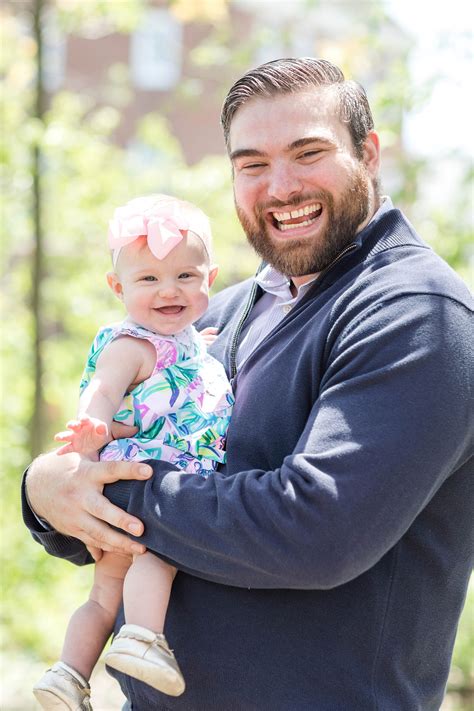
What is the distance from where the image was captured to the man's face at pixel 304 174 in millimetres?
2547

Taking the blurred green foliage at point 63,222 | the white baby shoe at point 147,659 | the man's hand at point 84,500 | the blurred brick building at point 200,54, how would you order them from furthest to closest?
the blurred green foliage at point 63,222 < the blurred brick building at point 200,54 < the man's hand at point 84,500 < the white baby shoe at point 147,659

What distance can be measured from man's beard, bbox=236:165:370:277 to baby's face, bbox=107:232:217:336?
0.74 ft

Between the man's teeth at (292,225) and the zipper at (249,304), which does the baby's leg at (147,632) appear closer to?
the zipper at (249,304)

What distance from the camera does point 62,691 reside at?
8.01ft

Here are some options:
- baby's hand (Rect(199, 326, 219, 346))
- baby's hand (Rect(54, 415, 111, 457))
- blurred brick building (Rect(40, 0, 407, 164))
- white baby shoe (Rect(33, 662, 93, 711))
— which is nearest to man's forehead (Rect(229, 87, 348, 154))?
baby's hand (Rect(199, 326, 219, 346))

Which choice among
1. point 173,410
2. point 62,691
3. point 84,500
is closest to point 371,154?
point 173,410

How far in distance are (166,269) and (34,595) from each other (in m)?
5.37

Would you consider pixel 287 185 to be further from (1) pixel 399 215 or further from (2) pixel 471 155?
(2) pixel 471 155

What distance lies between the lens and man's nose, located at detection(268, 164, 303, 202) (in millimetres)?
2570

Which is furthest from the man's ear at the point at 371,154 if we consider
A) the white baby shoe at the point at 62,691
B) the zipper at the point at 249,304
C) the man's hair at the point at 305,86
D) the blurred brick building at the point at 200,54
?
the blurred brick building at the point at 200,54

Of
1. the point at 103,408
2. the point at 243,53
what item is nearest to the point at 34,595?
the point at 243,53

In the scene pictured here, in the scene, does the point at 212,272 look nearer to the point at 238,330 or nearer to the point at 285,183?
the point at 238,330

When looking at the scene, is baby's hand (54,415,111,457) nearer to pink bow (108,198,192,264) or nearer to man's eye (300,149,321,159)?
pink bow (108,198,192,264)

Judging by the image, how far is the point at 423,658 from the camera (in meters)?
2.24
